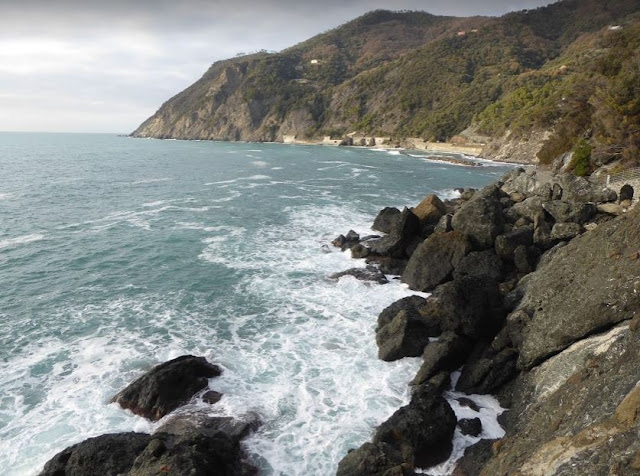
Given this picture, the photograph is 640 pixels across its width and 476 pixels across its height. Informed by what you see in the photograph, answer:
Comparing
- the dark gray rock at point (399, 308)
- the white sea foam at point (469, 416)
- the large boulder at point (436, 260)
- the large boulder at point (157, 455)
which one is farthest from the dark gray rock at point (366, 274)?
the large boulder at point (157, 455)

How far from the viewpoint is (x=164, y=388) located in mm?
14211

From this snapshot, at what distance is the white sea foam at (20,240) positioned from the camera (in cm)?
3097

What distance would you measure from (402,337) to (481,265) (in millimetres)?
8174

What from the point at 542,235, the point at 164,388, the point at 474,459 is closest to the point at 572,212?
the point at 542,235

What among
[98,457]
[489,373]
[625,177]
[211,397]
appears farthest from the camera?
[625,177]

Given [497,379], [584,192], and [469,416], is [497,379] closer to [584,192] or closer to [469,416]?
[469,416]

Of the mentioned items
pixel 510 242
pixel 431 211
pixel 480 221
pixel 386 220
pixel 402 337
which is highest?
pixel 480 221

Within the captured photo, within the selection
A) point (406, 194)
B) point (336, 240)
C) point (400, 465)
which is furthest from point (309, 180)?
point (400, 465)

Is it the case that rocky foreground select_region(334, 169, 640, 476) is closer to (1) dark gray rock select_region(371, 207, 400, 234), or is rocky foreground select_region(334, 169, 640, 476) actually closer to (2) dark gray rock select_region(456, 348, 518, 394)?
(2) dark gray rock select_region(456, 348, 518, 394)

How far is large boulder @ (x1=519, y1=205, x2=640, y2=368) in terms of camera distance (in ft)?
40.3

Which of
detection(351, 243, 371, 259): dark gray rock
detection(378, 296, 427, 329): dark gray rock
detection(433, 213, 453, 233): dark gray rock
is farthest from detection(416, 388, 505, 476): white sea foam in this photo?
detection(351, 243, 371, 259): dark gray rock

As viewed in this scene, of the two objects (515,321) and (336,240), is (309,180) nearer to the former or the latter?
(336,240)

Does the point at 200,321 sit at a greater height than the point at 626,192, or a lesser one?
lesser

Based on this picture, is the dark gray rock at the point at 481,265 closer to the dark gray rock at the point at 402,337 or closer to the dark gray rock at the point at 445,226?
the dark gray rock at the point at 445,226
